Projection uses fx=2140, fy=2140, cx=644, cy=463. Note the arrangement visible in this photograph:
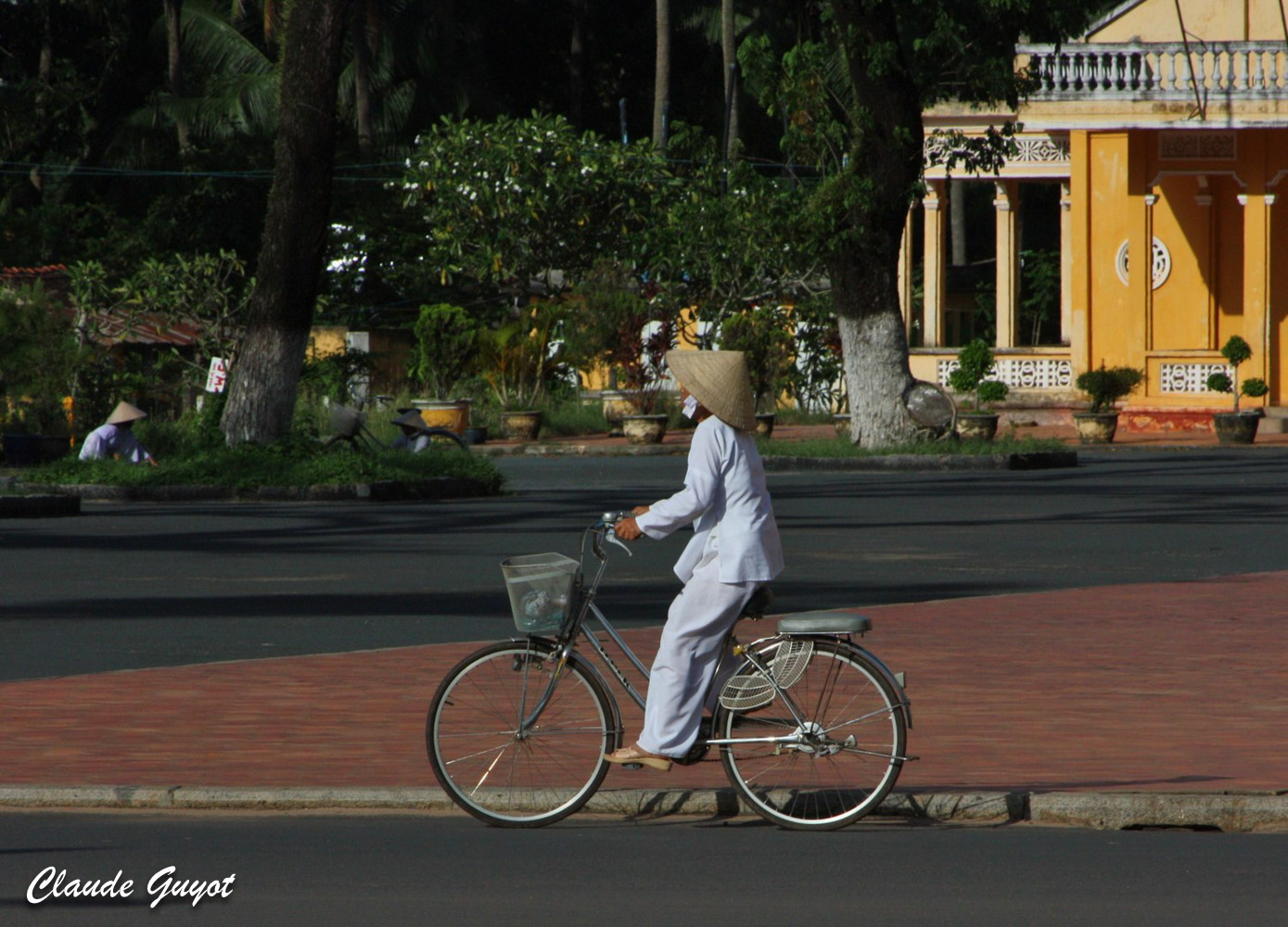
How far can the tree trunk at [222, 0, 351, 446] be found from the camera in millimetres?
25172

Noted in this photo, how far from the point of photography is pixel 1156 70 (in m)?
36.9

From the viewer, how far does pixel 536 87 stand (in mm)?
65188

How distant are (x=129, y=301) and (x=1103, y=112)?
59.7 feet

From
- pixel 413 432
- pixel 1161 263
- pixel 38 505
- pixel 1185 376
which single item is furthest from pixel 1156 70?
pixel 38 505

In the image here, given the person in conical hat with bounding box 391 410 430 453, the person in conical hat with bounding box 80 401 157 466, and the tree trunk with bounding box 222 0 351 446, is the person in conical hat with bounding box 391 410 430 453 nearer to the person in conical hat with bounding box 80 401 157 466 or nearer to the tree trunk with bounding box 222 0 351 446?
the tree trunk with bounding box 222 0 351 446

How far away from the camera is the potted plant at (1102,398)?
3541 centimetres

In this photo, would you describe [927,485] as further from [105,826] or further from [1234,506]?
[105,826]

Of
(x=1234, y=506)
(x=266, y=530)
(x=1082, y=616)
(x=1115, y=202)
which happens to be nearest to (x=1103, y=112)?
(x=1115, y=202)

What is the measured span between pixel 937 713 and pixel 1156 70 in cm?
2935

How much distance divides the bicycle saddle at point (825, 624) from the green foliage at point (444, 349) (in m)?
32.5

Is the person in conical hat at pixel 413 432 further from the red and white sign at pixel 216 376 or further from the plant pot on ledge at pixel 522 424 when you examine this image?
the red and white sign at pixel 216 376

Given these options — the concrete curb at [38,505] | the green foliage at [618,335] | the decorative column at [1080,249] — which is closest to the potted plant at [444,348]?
the green foliage at [618,335]

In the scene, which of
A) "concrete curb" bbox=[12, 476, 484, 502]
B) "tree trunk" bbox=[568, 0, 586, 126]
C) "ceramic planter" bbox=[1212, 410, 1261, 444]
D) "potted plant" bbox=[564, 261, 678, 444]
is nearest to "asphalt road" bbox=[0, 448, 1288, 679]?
"concrete curb" bbox=[12, 476, 484, 502]

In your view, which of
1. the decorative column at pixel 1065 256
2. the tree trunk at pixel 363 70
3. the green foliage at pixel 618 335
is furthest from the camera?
the tree trunk at pixel 363 70
